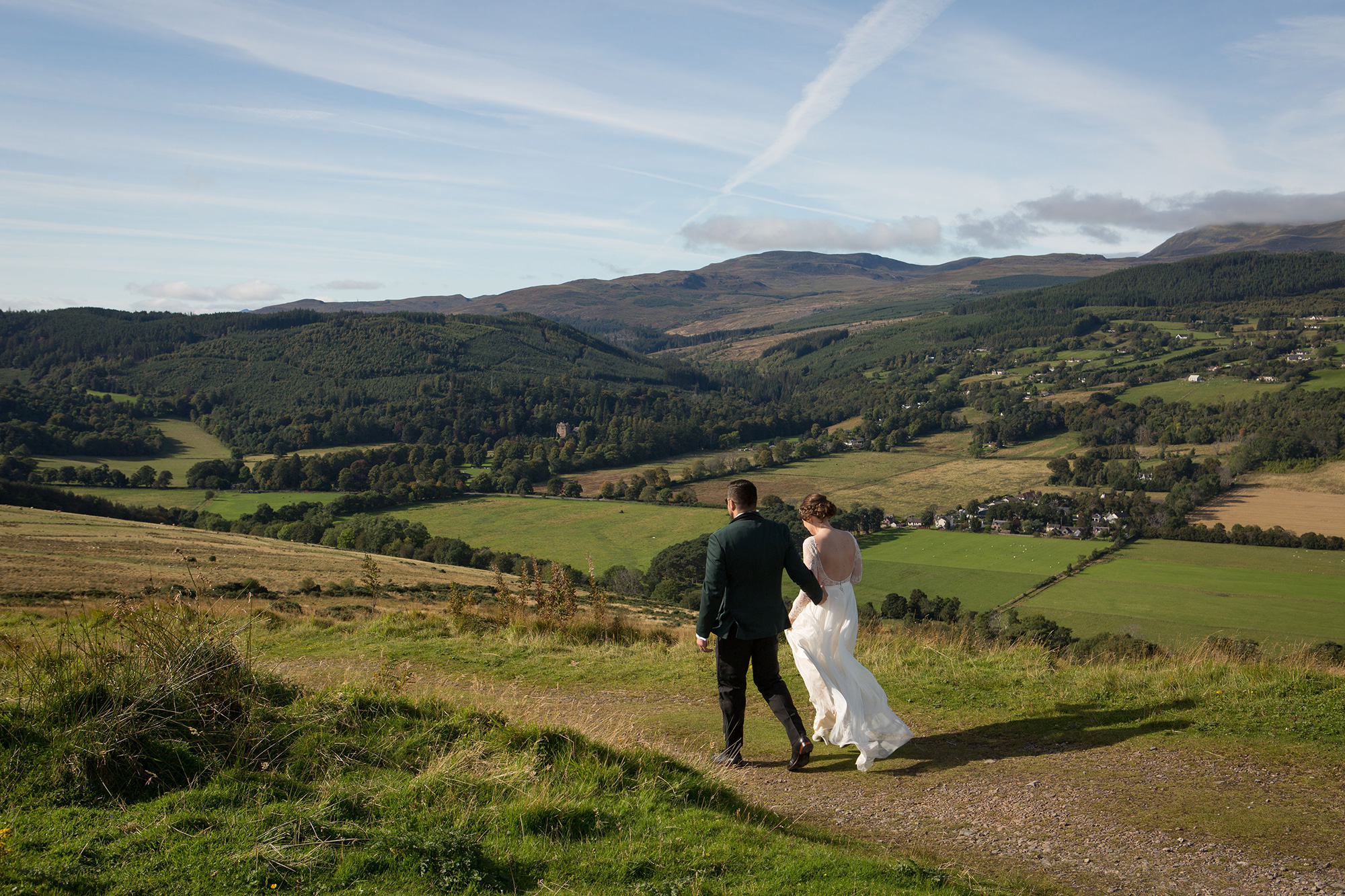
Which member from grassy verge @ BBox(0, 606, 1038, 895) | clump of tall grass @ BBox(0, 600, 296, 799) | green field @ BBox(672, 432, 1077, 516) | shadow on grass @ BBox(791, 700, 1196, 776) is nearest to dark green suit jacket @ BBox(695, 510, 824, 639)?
grassy verge @ BBox(0, 606, 1038, 895)

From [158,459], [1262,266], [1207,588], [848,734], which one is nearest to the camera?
[848,734]

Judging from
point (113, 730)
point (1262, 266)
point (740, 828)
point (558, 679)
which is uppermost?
point (1262, 266)

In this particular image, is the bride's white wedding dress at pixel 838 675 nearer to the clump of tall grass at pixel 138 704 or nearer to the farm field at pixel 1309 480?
the clump of tall grass at pixel 138 704

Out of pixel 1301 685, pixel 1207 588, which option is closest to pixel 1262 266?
pixel 1207 588

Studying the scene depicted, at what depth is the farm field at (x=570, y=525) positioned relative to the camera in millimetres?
63406

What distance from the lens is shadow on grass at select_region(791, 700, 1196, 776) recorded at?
6.76m

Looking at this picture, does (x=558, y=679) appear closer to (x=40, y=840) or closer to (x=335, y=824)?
(x=335, y=824)

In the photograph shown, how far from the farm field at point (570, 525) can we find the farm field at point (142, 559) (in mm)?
21916

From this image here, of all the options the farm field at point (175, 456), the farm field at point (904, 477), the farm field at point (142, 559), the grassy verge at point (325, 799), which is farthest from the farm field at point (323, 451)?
the grassy verge at point (325, 799)

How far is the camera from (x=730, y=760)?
6.70 metres

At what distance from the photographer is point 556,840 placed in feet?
15.2

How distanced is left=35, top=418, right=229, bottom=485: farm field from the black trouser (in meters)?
101

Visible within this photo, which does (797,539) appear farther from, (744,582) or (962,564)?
(744,582)

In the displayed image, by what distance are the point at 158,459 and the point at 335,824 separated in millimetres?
117754
